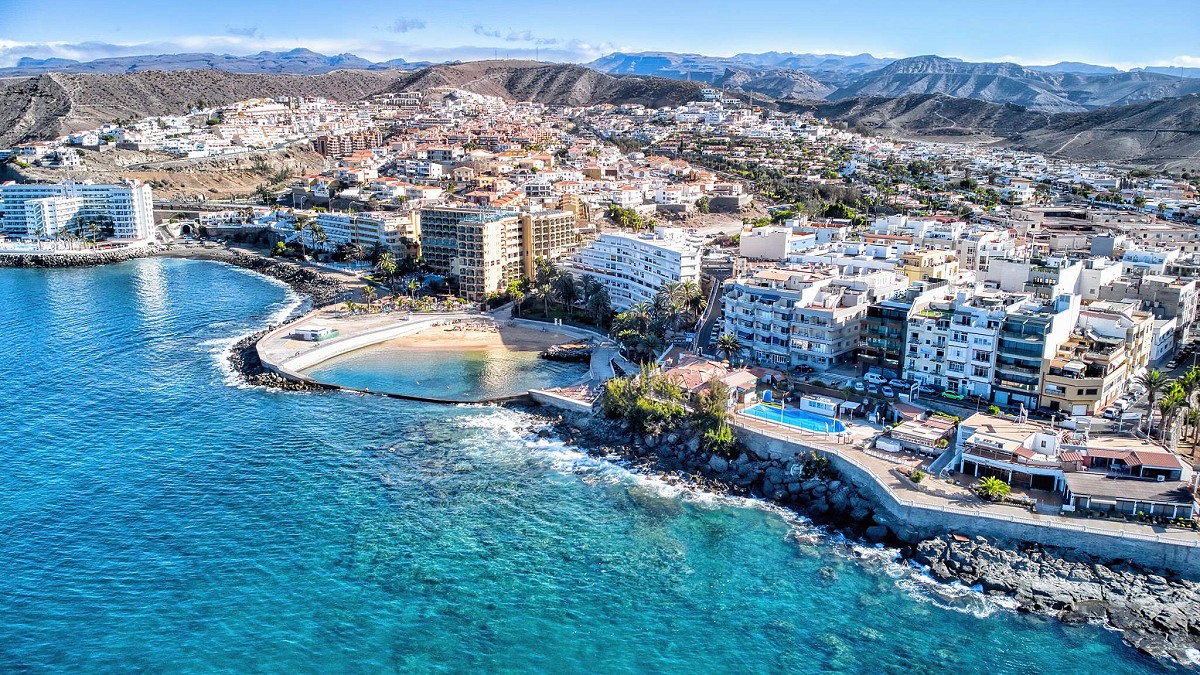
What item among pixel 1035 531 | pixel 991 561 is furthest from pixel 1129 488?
pixel 991 561

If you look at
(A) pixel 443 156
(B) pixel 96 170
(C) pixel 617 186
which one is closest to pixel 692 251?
(C) pixel 617 186

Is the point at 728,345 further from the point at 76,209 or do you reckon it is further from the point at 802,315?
the point at 76,209

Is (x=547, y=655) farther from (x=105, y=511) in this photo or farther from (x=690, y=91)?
(x=690, y=91)

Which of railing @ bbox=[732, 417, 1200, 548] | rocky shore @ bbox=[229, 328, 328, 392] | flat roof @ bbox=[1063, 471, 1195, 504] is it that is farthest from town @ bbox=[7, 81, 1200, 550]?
rocky shore @ bbox=[229, 328, 328, 392]

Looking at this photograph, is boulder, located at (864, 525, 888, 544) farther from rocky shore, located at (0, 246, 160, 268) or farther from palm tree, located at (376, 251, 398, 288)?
rocky shore, located at (0, 246, 160, 268)

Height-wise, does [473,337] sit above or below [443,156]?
below

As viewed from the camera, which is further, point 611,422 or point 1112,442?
point 611,422

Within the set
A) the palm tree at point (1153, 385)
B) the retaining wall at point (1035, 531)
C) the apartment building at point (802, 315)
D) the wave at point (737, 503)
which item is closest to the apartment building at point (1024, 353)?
the palm tree at point (1153, 385)
